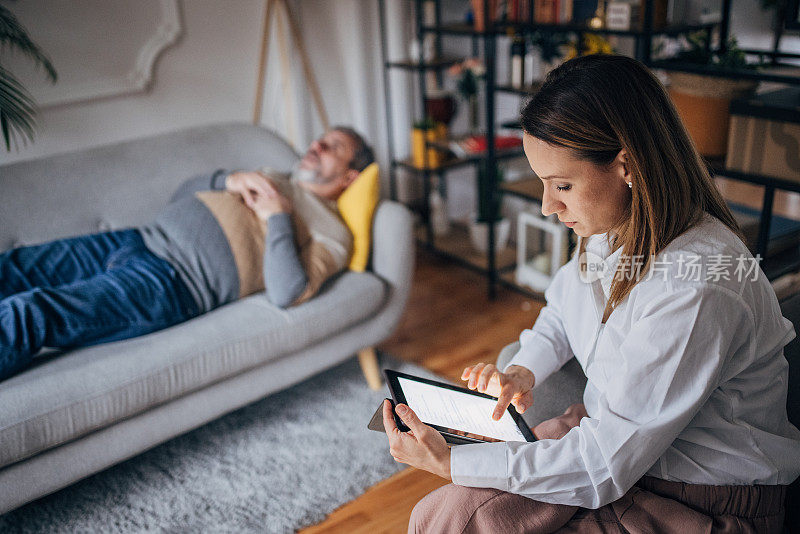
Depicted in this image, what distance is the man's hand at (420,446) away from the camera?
1067 mm

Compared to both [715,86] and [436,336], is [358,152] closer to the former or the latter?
[436,336]

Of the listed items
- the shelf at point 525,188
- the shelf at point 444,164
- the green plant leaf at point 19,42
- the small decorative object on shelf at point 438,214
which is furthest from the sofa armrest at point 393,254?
the green plant leaf at point 19,42

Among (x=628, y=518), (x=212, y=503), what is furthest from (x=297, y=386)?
(x=628, y=518)

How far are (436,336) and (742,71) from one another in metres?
1.38

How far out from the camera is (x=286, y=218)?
6.95 feet

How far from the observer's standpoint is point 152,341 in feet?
6.24

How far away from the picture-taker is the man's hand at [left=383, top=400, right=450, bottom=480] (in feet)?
3.50

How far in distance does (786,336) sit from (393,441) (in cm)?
62

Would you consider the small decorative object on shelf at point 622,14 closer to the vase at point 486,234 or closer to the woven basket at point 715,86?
the woven basket at point 715,86

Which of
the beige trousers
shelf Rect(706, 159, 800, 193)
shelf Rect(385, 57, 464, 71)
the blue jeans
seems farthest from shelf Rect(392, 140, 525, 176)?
the beige trousers

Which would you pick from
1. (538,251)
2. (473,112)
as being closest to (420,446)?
(538,251)

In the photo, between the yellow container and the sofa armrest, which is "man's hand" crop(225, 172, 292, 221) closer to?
the sofa armrest

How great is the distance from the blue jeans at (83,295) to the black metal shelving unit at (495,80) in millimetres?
1308

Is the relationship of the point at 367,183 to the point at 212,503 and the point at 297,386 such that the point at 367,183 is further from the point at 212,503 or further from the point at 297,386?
the point at 212,503
